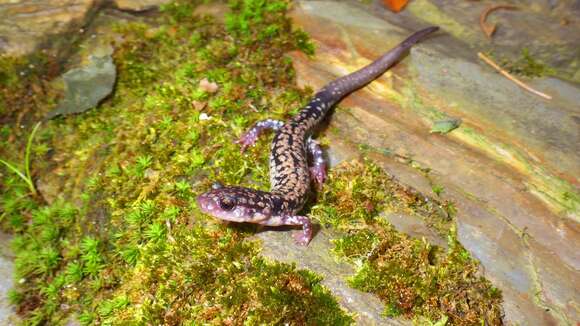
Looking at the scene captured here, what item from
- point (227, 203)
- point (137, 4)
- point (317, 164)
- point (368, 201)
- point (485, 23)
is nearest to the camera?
point (227, 203)

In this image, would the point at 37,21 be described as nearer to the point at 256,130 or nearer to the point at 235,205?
the point at 256,130

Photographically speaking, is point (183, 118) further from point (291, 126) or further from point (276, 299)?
point (276, 299)

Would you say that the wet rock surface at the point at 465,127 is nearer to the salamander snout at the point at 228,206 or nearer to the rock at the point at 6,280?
the rock at the point at 6,280

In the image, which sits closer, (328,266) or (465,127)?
(328,266)

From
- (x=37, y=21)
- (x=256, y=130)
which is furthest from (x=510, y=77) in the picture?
(x=37, y=21)

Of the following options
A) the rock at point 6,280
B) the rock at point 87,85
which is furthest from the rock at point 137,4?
the rock at point 6,280

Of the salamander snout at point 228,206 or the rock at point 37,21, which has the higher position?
the rock at point 37,21

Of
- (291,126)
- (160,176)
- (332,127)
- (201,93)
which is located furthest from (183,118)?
(332,127)

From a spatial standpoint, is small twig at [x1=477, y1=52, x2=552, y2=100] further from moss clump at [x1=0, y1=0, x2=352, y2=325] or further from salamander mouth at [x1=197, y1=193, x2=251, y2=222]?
salamander mouth at [x1=197, y1=193, x2=251, y2=222]
